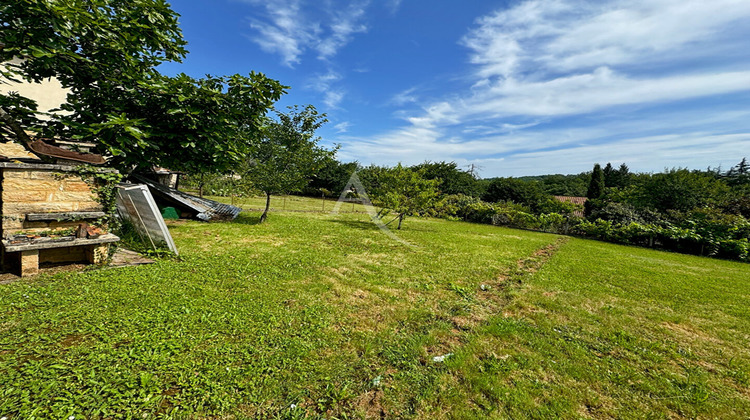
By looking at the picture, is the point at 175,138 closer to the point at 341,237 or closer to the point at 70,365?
the point at 70,365

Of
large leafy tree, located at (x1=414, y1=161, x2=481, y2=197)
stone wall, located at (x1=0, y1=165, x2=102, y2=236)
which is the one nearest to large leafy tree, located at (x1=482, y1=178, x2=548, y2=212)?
large leafy tree, located at (x1=414, y1=161, x2=481, y2=197)

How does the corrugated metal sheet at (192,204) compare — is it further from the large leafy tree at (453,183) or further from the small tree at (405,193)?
the large leafy tree at (453,183)

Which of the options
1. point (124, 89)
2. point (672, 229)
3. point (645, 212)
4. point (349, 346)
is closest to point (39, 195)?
point (124, 89)

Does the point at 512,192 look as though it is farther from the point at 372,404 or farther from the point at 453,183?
the point at 372,404

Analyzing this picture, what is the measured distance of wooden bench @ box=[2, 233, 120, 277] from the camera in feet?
12.3

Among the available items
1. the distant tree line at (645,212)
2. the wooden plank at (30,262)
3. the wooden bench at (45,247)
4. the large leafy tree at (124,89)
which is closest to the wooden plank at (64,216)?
the wooden bench at (45,247)

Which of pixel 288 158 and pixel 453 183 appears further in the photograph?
pixel 453 183

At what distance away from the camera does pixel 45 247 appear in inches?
156

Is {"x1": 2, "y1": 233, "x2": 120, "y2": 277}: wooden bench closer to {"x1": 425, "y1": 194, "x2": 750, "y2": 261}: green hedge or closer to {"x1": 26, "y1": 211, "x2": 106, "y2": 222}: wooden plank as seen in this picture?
{"x1": 26, "y1": 211, "x2": 106, "y2": 222}: wooden plank

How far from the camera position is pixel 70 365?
2303mm

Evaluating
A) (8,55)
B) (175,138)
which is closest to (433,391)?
(175,138)

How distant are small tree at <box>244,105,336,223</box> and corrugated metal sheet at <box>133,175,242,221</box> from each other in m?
1.76

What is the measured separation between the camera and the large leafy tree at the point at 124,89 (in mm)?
3848

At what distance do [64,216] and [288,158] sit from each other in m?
8.16
